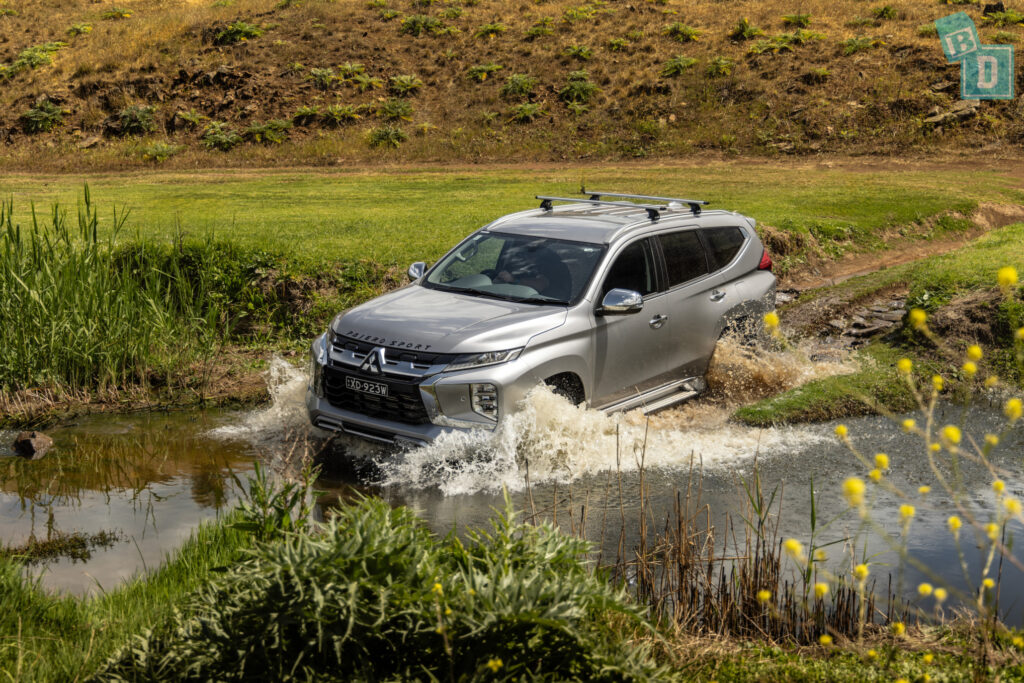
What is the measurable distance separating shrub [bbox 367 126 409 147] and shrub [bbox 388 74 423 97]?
4.39m

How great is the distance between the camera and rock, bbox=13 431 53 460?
880 centimetres

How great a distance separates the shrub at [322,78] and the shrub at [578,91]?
856cm

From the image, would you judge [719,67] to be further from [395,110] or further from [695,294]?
[695,294]

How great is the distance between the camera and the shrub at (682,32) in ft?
134

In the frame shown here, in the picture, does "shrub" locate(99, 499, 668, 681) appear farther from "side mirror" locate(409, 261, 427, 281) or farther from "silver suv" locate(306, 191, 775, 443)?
"side mirror" locate(409, 261, 427, 281)

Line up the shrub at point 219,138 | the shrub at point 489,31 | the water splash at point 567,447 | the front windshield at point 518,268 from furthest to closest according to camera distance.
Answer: the shrub at point 489,31 < the shrub at point 219,138 < the front windshield at point 518,268 < the water splash at point 567,447

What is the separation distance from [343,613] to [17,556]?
3687mm

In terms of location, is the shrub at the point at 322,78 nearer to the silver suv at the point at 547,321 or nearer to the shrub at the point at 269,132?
the shrub at the point at 269,132

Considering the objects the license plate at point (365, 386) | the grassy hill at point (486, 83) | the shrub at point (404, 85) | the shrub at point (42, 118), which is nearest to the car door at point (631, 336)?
the license plate at point (365, 386)

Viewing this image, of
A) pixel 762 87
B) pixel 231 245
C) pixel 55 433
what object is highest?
pixel 762 87

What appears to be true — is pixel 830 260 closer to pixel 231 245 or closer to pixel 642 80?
pixel 231 245

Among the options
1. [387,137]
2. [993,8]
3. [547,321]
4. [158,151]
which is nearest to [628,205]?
[547,321]

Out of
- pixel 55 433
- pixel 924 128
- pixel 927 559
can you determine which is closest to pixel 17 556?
pixel 55 433

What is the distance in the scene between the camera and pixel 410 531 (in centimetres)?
428
